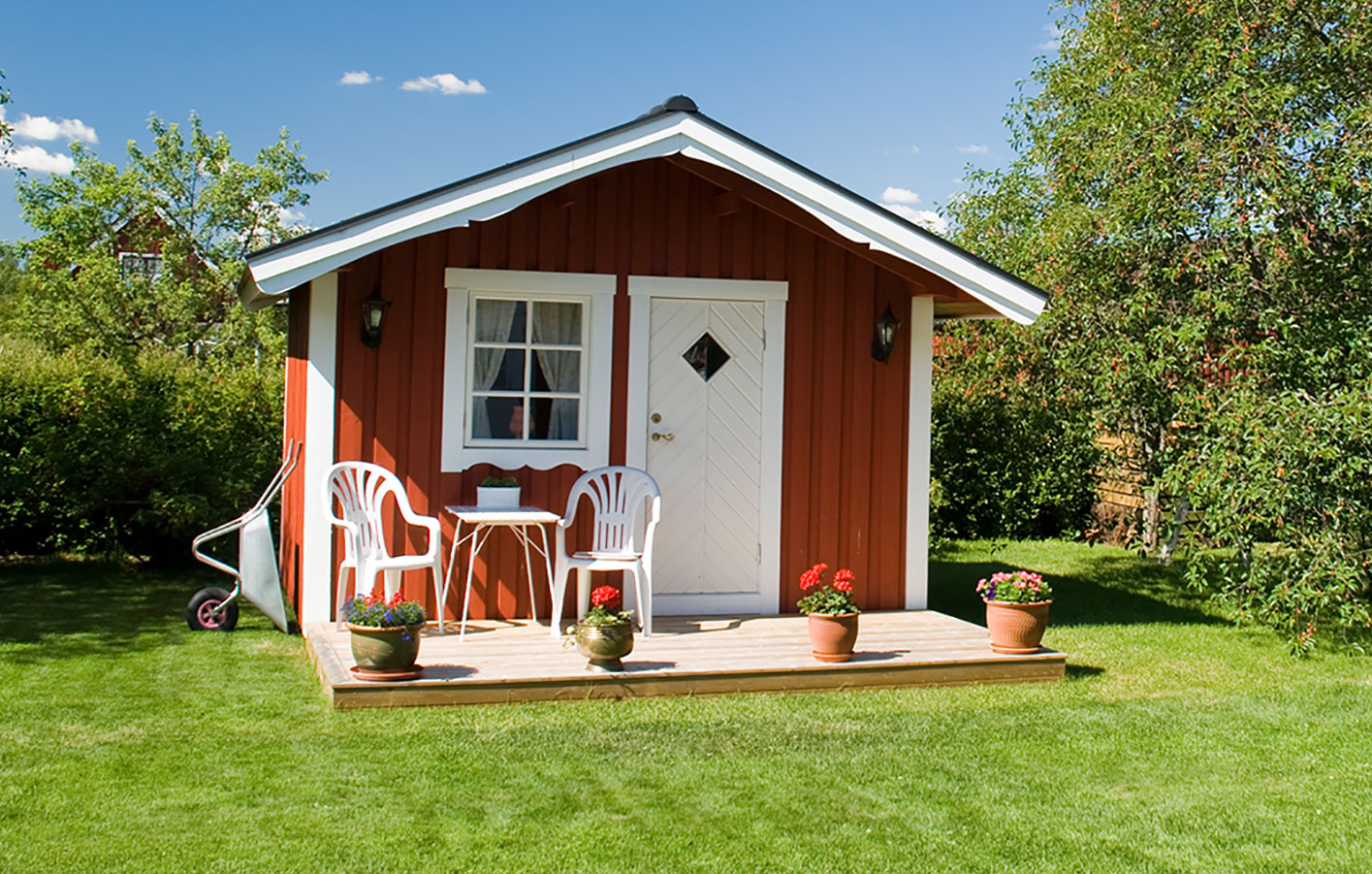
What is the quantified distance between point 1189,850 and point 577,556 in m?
3.36

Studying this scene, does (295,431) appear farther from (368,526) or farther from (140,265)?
(140,265)

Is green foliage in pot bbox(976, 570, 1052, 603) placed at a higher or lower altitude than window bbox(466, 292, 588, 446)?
lower

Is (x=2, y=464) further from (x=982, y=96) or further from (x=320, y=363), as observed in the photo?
(x=982, y=96)

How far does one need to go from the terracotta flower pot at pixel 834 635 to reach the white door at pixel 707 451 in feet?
4.82

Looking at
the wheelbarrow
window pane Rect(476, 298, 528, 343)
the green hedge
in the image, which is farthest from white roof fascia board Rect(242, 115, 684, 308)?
the green hedge

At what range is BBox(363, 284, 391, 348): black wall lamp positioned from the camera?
662cm

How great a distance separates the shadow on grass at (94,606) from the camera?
6699 mm

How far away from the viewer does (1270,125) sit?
7.46 meters

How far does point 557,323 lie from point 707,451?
110cm

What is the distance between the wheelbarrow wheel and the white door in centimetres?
232

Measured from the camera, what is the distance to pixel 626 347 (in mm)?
7105

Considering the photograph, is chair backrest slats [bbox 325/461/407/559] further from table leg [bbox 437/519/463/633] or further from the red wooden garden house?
table leg [bbox 437/519/463/633]

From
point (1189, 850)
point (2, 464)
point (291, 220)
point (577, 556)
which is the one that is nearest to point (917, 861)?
point (1189, 850)

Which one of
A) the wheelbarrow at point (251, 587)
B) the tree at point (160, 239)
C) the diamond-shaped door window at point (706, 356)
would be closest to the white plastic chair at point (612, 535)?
the diamond-shaped door window at point (706, 356)
